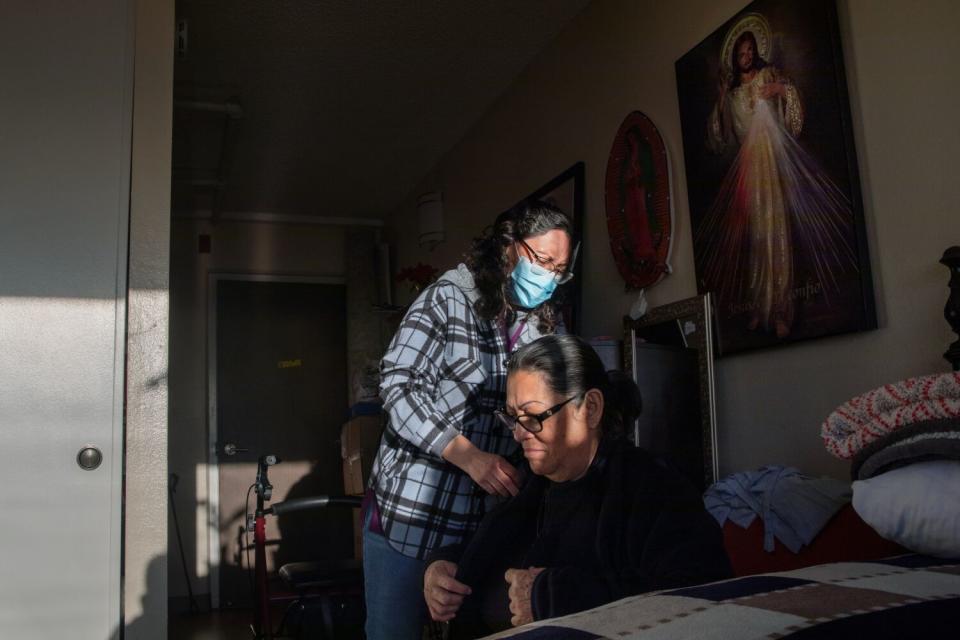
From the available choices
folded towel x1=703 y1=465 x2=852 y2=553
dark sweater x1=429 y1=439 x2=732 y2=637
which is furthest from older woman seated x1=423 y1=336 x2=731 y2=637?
folded towel x1=703 y1=465 x2=852 y2=553

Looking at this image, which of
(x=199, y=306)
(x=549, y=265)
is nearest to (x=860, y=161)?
(x=549, y=265)

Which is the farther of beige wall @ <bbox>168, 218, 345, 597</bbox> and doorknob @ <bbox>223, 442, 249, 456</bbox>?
doorknob @ <bbox>223, 442, 249, 456</bbox>

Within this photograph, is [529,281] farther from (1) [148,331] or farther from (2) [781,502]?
(1) [148,331]

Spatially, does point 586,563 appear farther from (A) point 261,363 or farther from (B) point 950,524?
(A) point 261,363

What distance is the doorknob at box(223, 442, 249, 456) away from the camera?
6.06 meters

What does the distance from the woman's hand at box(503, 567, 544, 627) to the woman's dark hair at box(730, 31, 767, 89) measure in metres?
1.63

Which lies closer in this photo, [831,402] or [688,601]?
[688,601]

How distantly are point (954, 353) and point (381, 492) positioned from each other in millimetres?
1237

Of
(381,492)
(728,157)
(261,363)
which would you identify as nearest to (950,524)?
(381,492)

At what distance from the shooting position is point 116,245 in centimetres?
249

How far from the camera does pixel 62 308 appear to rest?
8.04ft

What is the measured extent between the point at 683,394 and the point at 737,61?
0.99 meters

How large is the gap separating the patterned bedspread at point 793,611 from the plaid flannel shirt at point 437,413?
0.90 m

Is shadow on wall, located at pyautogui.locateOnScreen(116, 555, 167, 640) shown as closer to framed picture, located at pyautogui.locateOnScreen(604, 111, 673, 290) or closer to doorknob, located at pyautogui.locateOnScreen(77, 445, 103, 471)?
doorknob, located at pyautogui.locateOnScreen(77, 445, 103, 471)
